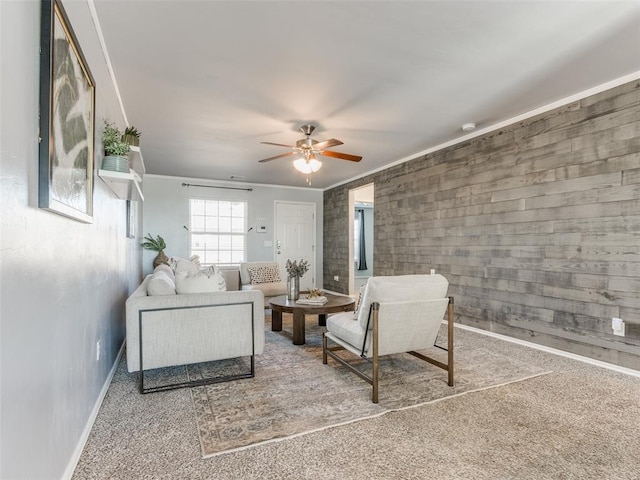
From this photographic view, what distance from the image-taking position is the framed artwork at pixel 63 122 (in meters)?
1.21

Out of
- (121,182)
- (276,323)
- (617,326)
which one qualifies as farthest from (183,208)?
(617,326)

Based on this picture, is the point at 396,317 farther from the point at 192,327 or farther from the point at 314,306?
the point at 192,327

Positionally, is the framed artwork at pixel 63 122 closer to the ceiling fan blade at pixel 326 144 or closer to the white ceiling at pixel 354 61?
the white ceiling at pixel 354 61

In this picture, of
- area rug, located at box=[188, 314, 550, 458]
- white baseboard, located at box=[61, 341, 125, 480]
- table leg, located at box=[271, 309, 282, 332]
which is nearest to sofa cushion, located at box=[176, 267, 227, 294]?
area rug, located at box=[188, 314, 550, 458]

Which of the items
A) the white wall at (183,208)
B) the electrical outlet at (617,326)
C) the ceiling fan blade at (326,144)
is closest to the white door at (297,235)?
the white wall at (183,208)

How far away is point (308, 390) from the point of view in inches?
95.7

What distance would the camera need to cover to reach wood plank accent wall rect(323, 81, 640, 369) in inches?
112

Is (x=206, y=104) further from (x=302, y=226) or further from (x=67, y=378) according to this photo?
(x=302, y=226)

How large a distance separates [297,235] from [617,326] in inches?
228

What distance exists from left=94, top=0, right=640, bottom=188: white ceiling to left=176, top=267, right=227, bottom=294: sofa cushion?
1.63m

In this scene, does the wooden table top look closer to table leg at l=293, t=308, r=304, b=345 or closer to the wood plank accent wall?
table leg at l=293, t=308, r=304, b=345

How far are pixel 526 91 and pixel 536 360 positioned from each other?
8.00ft

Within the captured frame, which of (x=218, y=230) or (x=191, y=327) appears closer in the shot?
(x=191, y=327)

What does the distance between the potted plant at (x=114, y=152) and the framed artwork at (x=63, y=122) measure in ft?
1.26
